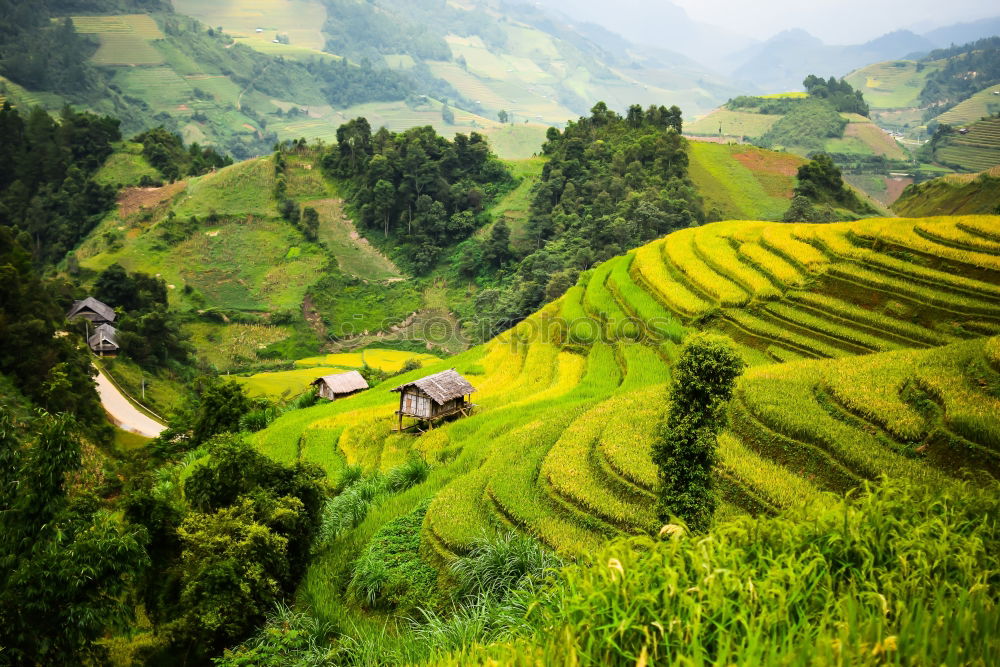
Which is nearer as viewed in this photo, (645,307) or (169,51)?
(645,307)

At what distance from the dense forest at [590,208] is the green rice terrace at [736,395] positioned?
1475 cm

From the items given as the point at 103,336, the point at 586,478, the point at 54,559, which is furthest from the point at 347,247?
the point at 54,559

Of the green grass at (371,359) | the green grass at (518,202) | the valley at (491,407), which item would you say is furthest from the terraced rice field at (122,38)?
the green grass at (371,359)

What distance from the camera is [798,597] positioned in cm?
326

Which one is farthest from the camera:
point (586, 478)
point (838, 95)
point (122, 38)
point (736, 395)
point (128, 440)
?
point (122, 38)

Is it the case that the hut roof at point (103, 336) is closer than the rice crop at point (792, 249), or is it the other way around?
the rice crop at point (792, 249)

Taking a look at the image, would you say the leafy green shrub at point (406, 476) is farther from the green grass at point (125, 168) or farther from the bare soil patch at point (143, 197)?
the green grass at point (125, 168)

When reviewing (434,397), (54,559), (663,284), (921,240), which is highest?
(921,240)

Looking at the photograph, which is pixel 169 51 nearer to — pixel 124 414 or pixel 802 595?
pixel 124 414

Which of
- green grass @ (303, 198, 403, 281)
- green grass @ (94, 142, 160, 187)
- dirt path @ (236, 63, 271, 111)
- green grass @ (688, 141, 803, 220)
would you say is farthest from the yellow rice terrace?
dirt path @ (236, 63, 271, 111)

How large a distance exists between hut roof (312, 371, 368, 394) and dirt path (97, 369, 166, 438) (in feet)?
24.7

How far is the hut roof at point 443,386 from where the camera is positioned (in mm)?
16938

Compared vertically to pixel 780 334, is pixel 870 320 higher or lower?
higher

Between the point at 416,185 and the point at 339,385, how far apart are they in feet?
110
